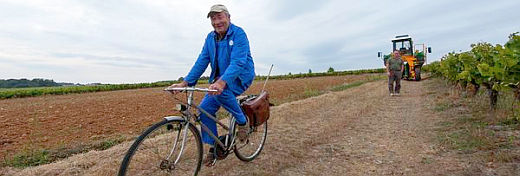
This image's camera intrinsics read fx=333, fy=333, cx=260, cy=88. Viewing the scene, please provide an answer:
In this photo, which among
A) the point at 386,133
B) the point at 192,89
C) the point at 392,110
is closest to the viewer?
the point at 192,89

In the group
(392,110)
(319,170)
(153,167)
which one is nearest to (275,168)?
(319,170)

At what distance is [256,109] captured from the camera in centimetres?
390

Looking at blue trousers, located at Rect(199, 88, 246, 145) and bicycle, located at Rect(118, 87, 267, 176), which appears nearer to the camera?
bicycle, located at Rect(118, 87, 267, 176)

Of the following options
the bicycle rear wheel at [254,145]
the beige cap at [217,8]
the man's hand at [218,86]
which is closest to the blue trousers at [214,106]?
the man's hand at [218,86]

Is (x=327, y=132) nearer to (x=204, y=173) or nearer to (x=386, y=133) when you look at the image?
(x=386, y=133)

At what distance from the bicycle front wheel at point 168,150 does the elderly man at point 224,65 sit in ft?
1.00

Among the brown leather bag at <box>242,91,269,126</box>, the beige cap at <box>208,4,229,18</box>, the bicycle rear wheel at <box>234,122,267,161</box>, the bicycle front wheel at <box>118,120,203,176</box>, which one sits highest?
the beige cap at <box>208,4,229,18</box>

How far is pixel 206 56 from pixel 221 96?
0.49 meters

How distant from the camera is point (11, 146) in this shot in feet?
20.6

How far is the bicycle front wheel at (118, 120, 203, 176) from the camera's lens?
279 centimetres

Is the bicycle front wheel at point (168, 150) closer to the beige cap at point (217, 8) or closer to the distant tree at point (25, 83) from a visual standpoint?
the beige cap at point (217, 8)

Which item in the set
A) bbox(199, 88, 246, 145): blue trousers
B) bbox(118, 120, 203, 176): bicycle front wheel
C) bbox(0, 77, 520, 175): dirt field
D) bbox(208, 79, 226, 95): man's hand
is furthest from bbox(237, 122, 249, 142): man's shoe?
bbox(208, 79, 226, 95): man's hand

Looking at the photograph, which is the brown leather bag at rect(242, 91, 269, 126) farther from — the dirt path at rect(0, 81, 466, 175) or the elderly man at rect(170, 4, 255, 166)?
the dirt path at rect(0, 81, 466, 175)

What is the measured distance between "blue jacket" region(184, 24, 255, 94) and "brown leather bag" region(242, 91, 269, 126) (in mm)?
311
